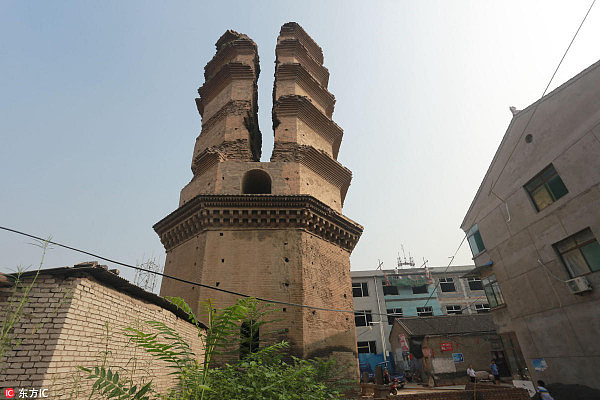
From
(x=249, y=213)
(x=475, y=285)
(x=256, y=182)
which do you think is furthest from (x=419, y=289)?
(x=249, y=213)

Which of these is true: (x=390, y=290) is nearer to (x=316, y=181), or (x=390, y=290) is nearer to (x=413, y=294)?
(x=413, y=294)

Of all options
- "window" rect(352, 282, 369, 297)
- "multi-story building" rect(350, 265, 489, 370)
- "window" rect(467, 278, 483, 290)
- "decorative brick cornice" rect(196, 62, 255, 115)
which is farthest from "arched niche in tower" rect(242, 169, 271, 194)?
"window" rect(467, 278, 483, 290)

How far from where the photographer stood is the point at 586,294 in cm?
896

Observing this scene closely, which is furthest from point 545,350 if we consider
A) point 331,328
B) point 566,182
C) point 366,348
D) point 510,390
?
point 366,348

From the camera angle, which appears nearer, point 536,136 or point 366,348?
point 536,136

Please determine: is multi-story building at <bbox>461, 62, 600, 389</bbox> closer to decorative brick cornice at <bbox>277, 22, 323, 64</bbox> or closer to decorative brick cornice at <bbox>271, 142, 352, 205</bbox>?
decorative brick cornice at <bbox>271, 142, 352, 205</bbox>

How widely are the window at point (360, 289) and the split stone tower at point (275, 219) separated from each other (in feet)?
60.7

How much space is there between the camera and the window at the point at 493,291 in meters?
13.4

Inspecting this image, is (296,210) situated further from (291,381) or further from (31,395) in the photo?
(31,395)

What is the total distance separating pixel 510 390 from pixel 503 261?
462 centimetres

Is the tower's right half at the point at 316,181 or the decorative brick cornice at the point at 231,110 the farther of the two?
the decorative brick cornice at the point at 231,110

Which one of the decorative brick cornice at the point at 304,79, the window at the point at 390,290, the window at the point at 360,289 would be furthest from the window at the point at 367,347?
the decorative brick cornice at the point at 304,79

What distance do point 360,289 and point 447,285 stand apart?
9141mm

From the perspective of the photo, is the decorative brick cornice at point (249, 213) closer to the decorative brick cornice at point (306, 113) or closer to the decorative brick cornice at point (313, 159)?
the decorative brick cornice at point (313, 159)
